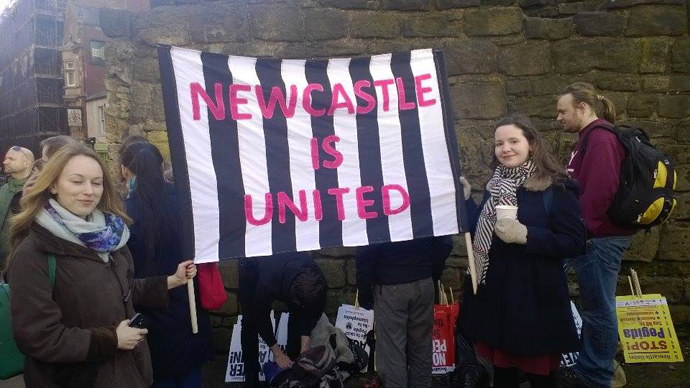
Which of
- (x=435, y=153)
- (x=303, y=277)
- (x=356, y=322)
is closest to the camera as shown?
(x=435, y=153)

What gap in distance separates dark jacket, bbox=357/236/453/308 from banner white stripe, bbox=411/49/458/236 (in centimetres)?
24

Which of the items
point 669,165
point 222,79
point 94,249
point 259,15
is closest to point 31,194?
point 94,249

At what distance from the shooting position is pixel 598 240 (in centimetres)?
335

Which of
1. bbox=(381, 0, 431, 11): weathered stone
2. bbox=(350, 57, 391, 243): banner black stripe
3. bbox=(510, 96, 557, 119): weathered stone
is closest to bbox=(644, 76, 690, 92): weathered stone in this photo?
bbox=(510, 96, 557, 119): weathered stone

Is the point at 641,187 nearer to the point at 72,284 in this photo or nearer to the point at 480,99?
the point at 480,99

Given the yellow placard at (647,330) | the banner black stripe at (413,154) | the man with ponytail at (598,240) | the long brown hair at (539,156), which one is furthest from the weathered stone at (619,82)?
the banner black stripe at (413,154)

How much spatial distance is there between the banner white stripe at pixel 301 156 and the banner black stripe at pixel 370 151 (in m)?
0.29

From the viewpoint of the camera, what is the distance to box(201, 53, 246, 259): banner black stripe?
8.70 ft

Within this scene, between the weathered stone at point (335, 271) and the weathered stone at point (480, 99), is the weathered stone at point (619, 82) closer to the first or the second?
the weathered stone at point (480, 99)

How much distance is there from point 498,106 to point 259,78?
2487mm

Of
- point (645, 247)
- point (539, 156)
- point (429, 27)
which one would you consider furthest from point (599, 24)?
point (539, 156)

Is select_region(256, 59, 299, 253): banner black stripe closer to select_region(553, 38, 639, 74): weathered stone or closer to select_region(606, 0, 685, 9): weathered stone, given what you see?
select_region(553, 38, 639, 74): weathered stone

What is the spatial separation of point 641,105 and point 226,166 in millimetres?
3777

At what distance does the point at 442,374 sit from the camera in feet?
12.7
